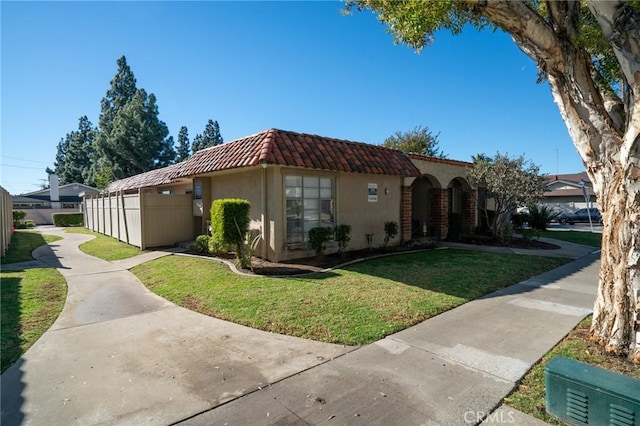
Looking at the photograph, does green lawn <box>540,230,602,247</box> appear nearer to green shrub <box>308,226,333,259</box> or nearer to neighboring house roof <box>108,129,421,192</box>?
neighboring house roof <box>108,129,421,192</box>

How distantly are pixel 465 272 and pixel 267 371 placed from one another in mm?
6514

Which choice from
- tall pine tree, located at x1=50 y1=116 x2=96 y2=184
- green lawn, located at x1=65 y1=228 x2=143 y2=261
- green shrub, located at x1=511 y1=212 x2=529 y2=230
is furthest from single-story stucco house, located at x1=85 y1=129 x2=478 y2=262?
tall pine tree, located at x1=50 y1=116 x2=96 y2=184

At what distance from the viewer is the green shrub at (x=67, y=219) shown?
3052 centimetres

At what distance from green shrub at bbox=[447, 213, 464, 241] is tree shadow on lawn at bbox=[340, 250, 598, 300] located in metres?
4.08

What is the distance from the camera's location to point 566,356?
13.4ft

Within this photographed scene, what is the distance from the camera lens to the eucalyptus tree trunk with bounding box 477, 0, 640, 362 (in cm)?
378

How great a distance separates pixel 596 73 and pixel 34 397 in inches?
322

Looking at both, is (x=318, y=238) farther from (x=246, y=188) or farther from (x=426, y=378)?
(x=426, y=378)

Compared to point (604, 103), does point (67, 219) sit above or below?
below

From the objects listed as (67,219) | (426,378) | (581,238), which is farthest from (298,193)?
(67,219)

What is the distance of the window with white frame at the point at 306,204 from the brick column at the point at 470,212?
9543 mm

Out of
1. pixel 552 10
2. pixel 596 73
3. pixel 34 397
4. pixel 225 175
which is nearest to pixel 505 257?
pixel 596 73

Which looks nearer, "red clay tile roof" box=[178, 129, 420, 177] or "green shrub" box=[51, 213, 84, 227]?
"red clay tile roof" box=[178, 129, 420, 177]

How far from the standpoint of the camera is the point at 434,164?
1503cm
